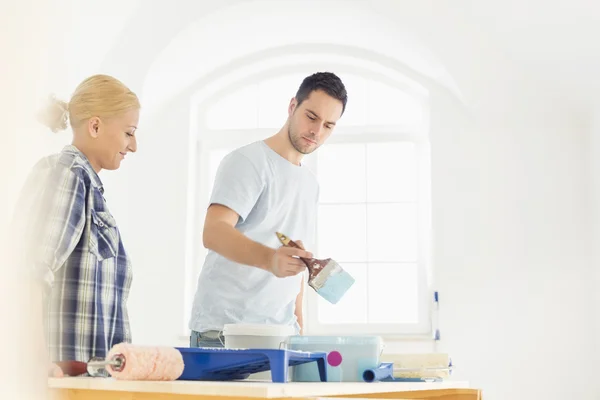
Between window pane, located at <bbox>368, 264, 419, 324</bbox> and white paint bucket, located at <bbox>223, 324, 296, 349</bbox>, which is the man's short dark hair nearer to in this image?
white paint bucket, located at <bbox>223, 324, 296, 349</bbox>

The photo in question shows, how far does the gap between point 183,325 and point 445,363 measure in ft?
7.79

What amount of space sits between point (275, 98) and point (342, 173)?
0.55 metres

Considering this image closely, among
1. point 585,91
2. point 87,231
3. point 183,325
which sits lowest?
point 183,325

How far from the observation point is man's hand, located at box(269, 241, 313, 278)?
1499mm

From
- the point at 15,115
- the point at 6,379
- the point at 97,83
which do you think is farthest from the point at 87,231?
the point at 15,115

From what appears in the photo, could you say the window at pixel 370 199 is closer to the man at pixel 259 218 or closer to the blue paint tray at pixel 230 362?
the man at pixel 259 218

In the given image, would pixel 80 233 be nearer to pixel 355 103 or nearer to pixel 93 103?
pixel 93 103

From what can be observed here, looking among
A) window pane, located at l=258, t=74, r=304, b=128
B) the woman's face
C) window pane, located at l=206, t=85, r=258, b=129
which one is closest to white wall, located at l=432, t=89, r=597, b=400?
window pane, located at l=258, t=74, r=304, b=128

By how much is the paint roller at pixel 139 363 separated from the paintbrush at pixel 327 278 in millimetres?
436

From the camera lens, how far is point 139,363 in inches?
41.2

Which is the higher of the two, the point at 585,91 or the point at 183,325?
the point at 585,91

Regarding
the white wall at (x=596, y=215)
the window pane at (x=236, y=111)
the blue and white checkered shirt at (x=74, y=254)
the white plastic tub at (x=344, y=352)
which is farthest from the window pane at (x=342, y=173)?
the white plastic tub at (x=344, y=352)

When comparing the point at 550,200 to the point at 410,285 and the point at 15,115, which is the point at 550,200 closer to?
the point at 410,285

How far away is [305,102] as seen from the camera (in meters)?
2.04
